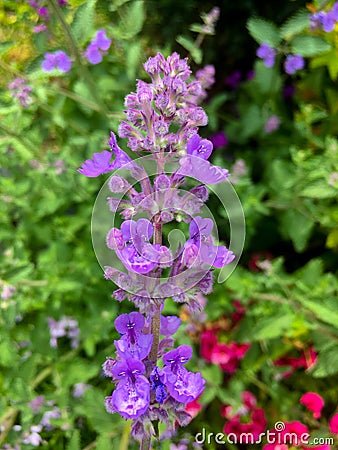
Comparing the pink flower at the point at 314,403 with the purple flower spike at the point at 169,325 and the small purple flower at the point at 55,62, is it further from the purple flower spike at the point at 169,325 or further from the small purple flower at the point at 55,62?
the small purple flower at the point at 55,62

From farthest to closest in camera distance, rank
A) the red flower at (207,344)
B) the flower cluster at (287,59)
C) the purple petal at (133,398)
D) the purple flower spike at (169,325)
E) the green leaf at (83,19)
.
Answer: the red flower at (207,344) → the flower cluster at (287,59) → the green leaf at (83,19) → the purple flower spike at (169,325) → the purple petal at (133,398)

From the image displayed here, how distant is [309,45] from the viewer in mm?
2059

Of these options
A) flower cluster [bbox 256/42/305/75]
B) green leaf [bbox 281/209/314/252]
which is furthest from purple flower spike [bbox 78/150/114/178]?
green leaf [bbox 281/209/314/252]

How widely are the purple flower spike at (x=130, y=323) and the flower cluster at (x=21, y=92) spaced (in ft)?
4.21

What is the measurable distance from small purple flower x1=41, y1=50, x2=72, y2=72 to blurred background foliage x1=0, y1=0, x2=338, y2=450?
0.09 ft

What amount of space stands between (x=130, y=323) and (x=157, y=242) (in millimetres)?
172

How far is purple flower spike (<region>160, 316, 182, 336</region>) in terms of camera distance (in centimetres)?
114

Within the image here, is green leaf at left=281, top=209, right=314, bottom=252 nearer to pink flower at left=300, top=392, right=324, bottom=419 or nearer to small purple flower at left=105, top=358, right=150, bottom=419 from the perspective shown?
pink flower at left=300, top=392, right=324, bottom=419

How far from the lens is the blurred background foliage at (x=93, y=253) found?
203cm

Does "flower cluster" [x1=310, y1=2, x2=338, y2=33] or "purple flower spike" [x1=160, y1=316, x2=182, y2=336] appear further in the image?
"flower cluster" [x1=310, y1=2, x2=338, y2=33]

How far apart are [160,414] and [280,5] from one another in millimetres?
3022

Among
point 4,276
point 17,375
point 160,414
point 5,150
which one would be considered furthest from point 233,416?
point 5,150

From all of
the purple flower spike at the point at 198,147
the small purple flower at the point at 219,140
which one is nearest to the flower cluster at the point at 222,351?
the small purple flower at the point at 219,140

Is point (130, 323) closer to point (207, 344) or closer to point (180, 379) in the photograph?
point (180, 379)
